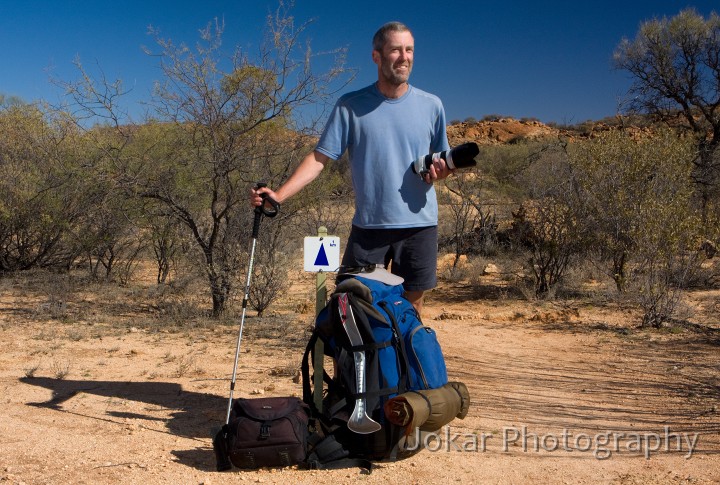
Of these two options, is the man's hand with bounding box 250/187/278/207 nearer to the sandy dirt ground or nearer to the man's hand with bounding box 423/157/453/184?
the man's hand with bounding box 423/157/453/184

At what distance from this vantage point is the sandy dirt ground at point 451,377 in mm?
3498

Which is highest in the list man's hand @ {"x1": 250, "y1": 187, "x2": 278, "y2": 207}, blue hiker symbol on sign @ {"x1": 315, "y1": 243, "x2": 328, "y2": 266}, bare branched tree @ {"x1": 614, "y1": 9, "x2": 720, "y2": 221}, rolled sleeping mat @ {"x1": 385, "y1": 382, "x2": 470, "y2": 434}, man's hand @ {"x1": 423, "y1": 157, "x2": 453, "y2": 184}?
bare branched tree @ {"x1": 614, "y1": 9, "x2": 720, "y2": 221}

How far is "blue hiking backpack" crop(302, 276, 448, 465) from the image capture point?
350cm

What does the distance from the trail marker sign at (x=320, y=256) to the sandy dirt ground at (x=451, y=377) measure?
1082mm

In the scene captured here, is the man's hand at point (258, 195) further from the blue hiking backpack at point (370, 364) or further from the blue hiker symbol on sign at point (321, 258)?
the blue hiking backpack at point (370, 364)

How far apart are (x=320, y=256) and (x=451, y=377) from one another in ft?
6.15

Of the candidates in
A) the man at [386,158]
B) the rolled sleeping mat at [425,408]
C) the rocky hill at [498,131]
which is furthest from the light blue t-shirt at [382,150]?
Result: the rocky hill at [498,131]

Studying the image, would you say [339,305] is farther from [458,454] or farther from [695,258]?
[695,258]

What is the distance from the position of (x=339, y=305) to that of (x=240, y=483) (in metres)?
0.95

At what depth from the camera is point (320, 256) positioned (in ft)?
13.0

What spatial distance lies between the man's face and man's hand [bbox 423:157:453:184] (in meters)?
0.47

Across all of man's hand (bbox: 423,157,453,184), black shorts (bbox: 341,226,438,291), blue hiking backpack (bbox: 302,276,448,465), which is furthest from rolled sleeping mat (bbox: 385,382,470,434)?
man's hand (bbox: 423,157,453,184)

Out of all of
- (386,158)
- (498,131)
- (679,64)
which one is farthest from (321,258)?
(498,131)

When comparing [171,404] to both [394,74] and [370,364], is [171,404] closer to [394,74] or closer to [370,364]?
[370,364]
